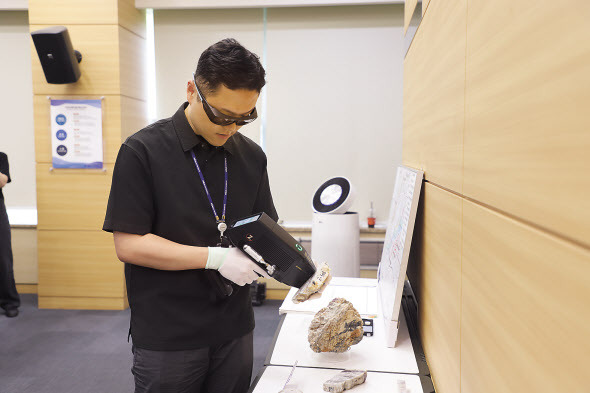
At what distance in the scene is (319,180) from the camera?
4.27 metres

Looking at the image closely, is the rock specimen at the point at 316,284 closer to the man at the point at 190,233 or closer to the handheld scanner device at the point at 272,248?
the handheld scanner device at the point at 272,248

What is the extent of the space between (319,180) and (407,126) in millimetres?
2176

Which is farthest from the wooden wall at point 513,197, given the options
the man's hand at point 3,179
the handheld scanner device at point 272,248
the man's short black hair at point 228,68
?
the man's hand at point 3,179

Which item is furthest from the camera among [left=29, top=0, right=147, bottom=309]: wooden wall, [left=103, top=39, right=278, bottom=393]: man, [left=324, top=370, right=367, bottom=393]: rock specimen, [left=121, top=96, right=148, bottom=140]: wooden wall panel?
[left=121, top=96, right=148, bottom=140]: wooden wall panel

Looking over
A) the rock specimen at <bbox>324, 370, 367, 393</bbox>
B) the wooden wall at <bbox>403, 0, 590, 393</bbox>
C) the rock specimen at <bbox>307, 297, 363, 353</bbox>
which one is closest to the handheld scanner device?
the rock specimen at <bbox>307, 297, 363, 353</bbox>

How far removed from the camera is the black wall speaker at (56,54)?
3553mm

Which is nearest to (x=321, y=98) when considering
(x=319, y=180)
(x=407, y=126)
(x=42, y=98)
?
(x=319, y=180)

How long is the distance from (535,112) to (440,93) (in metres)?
0.70

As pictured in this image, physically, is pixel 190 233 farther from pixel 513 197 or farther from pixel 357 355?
pixel 513 197

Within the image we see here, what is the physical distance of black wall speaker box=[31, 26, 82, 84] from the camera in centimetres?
355

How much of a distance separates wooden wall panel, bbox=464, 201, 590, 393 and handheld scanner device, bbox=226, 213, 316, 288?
1.64 ft

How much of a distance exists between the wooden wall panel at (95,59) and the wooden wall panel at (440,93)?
9.49 ft

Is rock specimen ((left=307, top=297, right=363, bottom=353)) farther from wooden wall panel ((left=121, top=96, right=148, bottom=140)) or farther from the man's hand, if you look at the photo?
the man's hand

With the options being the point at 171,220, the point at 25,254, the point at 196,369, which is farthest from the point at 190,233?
the point at 25,254
